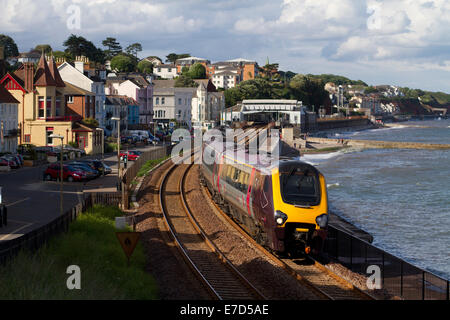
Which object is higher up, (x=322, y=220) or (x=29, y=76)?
(x=29, y=76)

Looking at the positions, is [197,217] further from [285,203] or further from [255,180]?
[285,203]

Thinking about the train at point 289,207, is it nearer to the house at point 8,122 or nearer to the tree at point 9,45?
the house at point 8,122

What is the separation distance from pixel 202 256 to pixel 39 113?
164ft

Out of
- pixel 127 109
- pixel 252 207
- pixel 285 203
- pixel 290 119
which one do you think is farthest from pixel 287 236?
pixel 290 119

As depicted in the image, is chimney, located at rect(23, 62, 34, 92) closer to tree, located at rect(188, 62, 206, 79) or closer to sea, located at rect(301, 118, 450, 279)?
sea, located at rect(301, 118, 450, 279)

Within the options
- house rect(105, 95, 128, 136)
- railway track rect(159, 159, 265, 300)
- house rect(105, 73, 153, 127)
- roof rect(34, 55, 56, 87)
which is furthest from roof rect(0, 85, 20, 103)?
house rect(105, 73, 153, 127)

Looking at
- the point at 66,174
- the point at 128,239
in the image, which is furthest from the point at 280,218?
the point at 66,174

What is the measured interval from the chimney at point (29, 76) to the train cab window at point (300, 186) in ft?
165

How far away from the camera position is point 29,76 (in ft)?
210

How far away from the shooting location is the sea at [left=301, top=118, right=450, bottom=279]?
108 ft

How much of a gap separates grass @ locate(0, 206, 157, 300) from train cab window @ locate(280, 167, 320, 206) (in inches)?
212

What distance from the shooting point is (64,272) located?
631 inches

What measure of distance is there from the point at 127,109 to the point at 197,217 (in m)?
70.5

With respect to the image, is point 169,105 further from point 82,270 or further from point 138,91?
point 82,270
